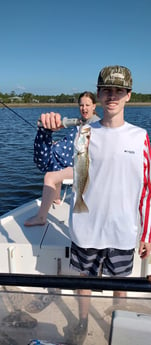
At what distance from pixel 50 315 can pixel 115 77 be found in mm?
1521

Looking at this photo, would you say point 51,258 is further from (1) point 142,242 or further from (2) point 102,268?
(1) point 142,242

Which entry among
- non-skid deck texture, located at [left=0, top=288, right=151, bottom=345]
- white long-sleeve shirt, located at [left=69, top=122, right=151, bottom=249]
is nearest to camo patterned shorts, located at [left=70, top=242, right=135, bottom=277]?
white long-sleeve shirt, located at [left=69, top=122, right=151, bottom=249]

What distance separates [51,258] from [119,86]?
73.7 inches

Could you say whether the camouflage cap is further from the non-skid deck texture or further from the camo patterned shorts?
the non-skid deck texture

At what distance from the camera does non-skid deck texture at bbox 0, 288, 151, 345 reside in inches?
60.5

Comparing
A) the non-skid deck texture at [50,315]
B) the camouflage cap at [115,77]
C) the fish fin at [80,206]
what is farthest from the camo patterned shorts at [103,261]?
the camouflage cap at [115,77]

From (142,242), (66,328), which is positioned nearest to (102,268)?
(142,242)

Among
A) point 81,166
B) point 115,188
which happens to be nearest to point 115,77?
point 81,166

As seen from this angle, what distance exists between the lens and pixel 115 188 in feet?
7.30

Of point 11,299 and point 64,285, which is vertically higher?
point 64,285

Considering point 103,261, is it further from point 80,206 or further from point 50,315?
point 50,315

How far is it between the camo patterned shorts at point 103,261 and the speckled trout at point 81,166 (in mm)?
375

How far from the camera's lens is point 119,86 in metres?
2.09

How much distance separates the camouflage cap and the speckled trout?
358 millimetres
